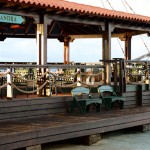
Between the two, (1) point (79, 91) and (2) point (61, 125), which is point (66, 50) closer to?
(1) point (79, 91)

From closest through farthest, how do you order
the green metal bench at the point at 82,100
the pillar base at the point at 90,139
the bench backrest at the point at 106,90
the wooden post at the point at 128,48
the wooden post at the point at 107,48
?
the pillar base at the point at 90,139 → the green metal bench at the point at 82,100 → the bench backrest at the point at 106,90 → the wooden post at the point at 107,48 → the wooden post at the point at 128,48

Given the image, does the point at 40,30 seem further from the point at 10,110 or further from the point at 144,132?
the point at 144,132

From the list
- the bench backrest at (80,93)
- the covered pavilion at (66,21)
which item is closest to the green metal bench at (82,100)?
the bench backrest at (80,93)

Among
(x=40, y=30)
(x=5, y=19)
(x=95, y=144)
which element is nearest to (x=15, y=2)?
(x=5, y=19)

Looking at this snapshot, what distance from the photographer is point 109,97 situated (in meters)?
12.1

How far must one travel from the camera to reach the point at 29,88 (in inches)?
558

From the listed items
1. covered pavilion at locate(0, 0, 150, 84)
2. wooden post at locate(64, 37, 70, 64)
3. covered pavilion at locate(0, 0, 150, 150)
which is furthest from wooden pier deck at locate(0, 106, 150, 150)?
wooden post at locate(64, 37, 70, 64)

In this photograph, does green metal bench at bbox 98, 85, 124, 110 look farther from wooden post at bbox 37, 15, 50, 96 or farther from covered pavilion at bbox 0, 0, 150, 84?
wooden post at bbox 37, 15, 50, 96

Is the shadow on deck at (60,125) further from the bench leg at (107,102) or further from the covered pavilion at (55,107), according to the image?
the bench leg at (107,102)

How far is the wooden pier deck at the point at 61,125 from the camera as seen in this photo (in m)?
7.88

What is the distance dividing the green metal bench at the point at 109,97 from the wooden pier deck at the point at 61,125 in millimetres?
374

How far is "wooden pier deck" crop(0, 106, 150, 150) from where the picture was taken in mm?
7883

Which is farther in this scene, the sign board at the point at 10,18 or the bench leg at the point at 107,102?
the bench leg at the point at 107,102

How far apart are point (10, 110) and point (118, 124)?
3.02m
